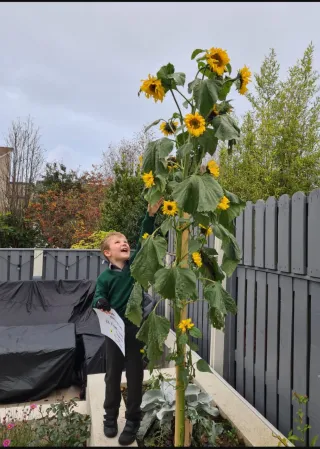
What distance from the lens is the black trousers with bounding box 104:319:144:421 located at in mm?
1942

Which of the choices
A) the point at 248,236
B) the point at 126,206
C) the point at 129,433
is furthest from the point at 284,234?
the point at 126,206

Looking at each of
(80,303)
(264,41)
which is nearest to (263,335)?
(264,41)

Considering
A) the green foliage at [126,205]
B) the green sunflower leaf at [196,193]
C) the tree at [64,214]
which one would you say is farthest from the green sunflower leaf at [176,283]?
the tree at [64,214]

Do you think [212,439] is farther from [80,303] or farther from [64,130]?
[64,130]

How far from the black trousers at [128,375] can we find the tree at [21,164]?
34.7 ft

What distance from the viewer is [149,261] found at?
1486mm

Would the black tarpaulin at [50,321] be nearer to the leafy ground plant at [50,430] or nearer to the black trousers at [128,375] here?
the leafy ground plant at [50,430]

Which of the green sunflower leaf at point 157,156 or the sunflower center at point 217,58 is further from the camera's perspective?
the green sunflower leaf at point 157,156

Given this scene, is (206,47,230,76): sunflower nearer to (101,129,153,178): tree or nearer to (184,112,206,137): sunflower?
(184,112,206,137): sunflower

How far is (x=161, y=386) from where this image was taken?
7.45 feet

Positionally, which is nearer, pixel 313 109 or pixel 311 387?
pixel 311 387

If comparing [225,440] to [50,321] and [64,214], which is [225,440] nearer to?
[50,321]

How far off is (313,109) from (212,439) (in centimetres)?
698

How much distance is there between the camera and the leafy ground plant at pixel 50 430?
2.01 meters
